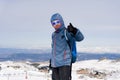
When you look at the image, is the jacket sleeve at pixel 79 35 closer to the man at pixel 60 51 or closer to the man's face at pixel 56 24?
the man at pixel 60 51

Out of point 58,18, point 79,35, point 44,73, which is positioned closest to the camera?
point 79,35

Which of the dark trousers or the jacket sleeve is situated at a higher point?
the jacket sleeve

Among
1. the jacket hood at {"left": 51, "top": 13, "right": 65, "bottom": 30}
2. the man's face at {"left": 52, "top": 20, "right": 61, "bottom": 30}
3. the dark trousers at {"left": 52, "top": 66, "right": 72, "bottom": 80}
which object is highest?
the jacket hood at {"left": 51, "top": 13, "right": 65, "bottom": 30}

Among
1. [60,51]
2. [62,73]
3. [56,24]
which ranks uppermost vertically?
[56,24]

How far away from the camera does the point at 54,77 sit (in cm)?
862

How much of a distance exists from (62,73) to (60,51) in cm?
44

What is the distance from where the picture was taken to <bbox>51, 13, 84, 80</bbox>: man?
27.6 feet

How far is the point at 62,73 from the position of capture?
27.7 feet

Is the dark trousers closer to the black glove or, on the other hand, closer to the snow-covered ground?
the black glove

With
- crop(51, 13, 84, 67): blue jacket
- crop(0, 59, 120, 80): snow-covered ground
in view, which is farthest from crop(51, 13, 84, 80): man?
crop(0, 59, 120, 80): snow-covered ground

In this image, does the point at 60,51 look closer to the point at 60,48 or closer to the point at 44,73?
the point at 60,48

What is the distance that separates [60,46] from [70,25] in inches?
21.1

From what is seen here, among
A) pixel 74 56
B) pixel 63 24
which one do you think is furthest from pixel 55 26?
pixel 74 56

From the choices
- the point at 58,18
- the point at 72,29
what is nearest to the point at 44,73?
the point at 58,18
